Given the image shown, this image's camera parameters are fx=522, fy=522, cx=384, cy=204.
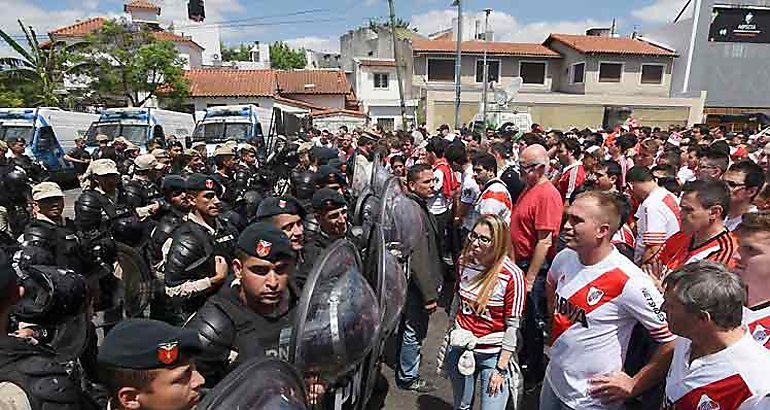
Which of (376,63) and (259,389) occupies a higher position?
(376,63)

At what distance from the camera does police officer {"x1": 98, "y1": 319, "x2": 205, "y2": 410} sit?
5.31ft

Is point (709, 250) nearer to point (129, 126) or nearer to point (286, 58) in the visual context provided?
point (129, 126)

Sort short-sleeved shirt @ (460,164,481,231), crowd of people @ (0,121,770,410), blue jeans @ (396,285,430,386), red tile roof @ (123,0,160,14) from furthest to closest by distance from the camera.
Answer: red tile roof @ (123,0,160,14), short-sleeved shirt @ (460,164,481,231), blue jeans @ (396,285,430,386), crowd of people @ (0,121,770,410)

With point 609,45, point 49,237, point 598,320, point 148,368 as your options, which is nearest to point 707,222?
point 598,320

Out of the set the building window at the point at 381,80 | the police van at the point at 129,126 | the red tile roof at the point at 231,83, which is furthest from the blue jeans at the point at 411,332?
the building window at the point at 381,80

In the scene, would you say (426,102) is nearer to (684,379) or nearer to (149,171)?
(149,171)

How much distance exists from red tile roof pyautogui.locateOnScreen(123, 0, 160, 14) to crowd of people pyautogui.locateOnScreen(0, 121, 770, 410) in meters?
46.8

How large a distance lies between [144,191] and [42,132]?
11950mm

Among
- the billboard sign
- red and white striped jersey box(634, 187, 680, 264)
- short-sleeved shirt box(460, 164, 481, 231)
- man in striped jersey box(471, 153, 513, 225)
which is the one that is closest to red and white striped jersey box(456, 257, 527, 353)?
man in striped jersey box(471, 153, 513, 225)

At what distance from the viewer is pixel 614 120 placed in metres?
32.4

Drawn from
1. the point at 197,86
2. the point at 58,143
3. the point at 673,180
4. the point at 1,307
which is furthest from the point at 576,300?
the point at 197,86

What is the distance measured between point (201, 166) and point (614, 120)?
30.6 meters

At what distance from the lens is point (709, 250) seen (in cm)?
298

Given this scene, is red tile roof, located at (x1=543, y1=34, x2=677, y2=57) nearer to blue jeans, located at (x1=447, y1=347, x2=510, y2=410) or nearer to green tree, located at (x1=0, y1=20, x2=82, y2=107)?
green tree, located at (x1=0, y1=20, x2=82, y2=107)
